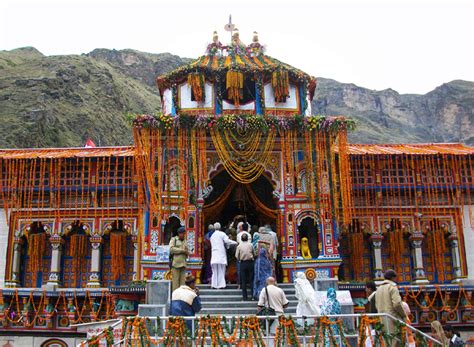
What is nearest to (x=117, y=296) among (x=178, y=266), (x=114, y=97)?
(x=178, y=266)

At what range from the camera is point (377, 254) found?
69.1ft

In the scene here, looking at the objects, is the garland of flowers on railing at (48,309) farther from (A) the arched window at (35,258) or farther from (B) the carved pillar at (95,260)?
(A) the arched window at (35,258)

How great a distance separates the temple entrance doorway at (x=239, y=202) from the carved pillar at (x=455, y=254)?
6649 mm

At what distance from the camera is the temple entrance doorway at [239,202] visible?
21141 millimetres

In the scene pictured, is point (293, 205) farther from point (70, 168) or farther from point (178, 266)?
point (70, 168)

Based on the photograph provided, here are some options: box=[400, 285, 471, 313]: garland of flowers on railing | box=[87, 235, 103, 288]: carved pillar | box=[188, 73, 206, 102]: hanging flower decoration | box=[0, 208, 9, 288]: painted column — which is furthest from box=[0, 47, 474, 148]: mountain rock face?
box=[400, 285, 471, 313]: garland of flowers on railing

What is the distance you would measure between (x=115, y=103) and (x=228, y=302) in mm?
45615

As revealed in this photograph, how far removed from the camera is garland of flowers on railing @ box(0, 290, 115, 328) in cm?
1983

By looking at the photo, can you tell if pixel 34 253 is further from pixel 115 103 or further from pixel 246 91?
pixel 115 103

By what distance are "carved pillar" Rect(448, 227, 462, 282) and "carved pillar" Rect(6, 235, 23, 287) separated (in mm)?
16108

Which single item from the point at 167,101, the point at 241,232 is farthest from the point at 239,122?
the point at 241,232

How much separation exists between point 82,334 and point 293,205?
28.5 ft

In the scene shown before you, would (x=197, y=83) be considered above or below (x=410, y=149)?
above

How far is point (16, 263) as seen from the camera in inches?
827
